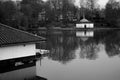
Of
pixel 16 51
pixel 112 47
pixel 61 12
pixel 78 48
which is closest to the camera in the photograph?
pixel 16 51

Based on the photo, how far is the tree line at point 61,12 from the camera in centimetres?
3779

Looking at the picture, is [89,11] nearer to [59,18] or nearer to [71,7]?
[71,7]

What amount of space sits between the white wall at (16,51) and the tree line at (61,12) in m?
26.0

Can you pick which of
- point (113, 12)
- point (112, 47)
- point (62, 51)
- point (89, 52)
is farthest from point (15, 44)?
point (113, 12)

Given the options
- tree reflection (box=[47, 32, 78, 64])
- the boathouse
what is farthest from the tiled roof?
tree reflection (box=[47, 32, 78, 64])

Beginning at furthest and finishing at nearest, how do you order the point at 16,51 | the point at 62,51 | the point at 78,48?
the point at 78,48 → the point at 62,51 → the point at 16,51

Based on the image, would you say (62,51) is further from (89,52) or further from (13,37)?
(13,37)

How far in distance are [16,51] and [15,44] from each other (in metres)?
0.38

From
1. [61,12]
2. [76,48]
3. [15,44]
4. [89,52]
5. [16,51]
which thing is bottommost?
[89,52]

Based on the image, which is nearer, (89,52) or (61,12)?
(89,52)

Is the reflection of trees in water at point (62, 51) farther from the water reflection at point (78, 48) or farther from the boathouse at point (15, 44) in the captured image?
the boathouse at point (15, 44)

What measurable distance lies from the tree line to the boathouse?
25.8 metres

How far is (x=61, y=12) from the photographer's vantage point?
4600 cm

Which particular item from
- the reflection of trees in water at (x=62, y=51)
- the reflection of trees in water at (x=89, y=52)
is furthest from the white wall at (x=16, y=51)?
the reflection of trees in water at (x=89, y=52)
